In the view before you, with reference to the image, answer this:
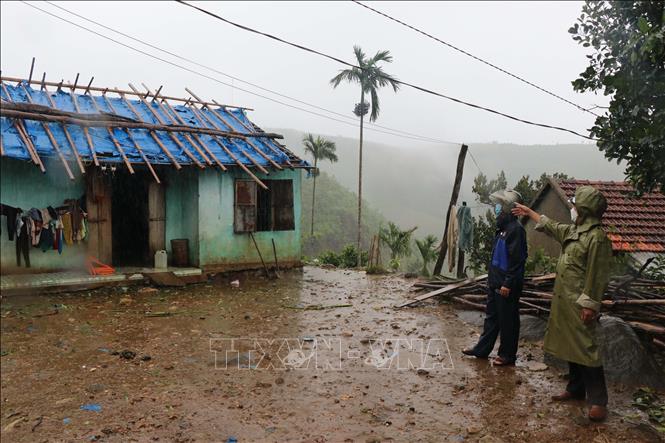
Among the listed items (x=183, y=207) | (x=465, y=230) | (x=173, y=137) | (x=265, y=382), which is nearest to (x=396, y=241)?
(x=465, y=230)

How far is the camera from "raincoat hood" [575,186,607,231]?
169 inches

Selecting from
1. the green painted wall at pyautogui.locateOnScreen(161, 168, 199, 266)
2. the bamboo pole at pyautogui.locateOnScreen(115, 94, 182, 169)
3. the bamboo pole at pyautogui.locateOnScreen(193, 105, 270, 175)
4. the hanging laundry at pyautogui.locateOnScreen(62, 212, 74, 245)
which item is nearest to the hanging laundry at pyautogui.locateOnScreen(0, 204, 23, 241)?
the hanging laundry at pyautogui.locateOnScreen(62, 212, 74, 245)

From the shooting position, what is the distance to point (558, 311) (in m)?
4.48

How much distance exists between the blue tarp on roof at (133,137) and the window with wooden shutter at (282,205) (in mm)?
681

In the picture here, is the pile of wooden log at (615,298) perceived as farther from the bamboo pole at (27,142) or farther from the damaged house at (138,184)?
the bamboo pole at (27,142)

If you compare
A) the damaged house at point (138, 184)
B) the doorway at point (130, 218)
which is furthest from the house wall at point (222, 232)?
the doorway at point (130, 218)

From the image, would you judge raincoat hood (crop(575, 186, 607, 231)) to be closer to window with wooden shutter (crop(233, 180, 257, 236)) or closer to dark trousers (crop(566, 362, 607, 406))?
dark trousers (crop(566, 362, 607, 406))

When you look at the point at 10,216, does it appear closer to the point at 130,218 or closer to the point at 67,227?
the point at 67,227

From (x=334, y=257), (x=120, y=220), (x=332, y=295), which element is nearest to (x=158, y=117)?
(x=120, y=220)

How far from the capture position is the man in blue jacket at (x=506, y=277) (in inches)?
213

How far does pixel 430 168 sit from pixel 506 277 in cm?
6305

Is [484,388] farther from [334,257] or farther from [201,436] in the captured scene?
[334,257]

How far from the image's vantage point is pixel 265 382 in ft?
17.2

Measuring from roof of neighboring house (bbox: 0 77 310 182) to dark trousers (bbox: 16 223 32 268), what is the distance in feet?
4.83
